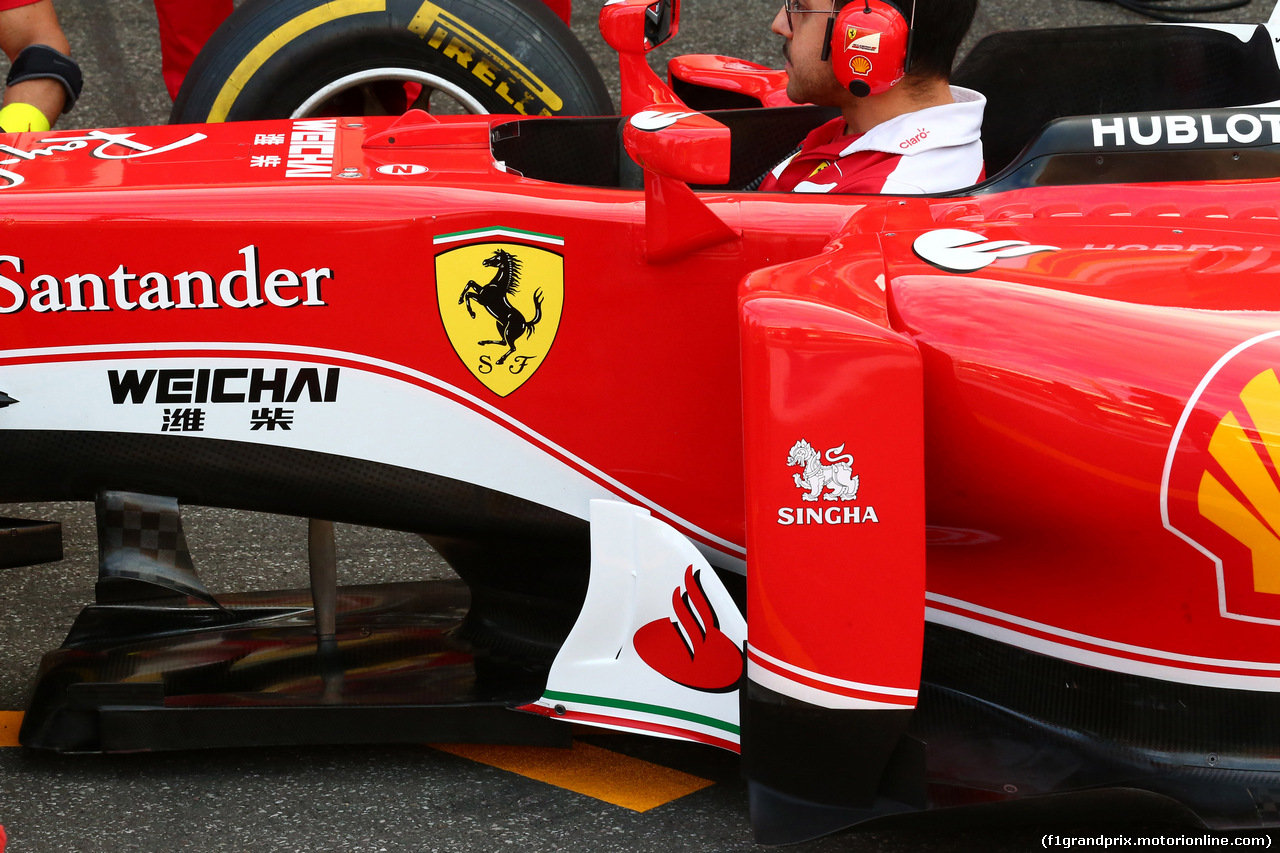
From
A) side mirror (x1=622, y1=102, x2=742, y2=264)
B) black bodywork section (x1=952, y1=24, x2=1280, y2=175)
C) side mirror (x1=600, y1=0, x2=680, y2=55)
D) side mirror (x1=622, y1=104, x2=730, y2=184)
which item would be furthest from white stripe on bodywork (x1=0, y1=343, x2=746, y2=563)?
black bodywork section (x1=952, y1=24, x2=1280, y2=175)

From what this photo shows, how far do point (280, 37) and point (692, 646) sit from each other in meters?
1.67

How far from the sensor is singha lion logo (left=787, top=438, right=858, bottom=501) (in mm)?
1774

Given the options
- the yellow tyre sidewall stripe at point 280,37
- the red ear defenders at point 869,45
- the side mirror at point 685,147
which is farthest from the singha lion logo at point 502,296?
the yellow tyre sidewall stripe at point 280,37

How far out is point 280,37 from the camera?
3037 millimetres

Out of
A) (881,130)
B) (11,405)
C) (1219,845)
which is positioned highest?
(881,130)

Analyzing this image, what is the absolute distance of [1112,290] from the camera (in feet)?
6.48

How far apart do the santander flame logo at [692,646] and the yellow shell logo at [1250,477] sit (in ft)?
2.28

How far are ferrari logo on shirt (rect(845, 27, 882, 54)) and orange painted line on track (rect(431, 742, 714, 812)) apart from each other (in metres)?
1.24

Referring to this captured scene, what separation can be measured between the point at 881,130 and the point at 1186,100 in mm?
723

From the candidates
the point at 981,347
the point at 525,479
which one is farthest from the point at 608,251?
the point at 981,347

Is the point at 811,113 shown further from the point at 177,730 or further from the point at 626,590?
the point at 177,730

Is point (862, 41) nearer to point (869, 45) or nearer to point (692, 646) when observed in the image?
point (869, 45)

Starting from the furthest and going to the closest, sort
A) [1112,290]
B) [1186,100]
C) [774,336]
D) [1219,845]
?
[1186,100]
[1219,845]
[1112,290]
[774,336]

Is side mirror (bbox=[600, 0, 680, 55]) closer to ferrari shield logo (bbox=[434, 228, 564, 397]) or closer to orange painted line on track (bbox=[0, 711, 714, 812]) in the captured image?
ferrari shield logo (bbox=[434, 228, 564, 397])
